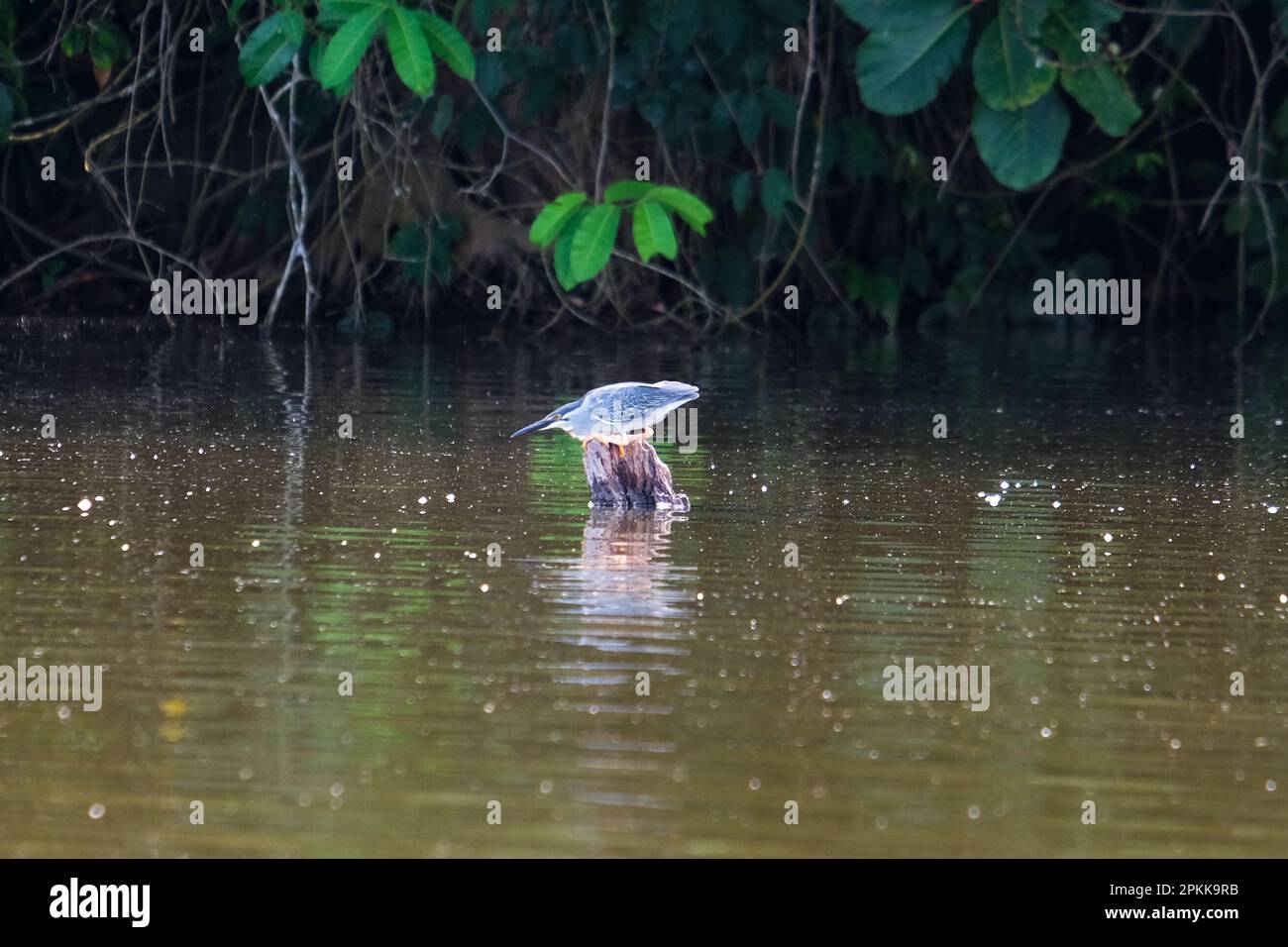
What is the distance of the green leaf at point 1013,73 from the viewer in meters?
9.02

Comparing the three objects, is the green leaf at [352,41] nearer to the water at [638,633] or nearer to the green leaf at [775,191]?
the water at [638,633]

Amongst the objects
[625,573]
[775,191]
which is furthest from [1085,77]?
[775,191]

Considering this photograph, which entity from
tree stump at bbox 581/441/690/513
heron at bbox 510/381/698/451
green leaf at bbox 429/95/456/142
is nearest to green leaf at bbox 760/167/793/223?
green leaf at bbox 429/95/456/142

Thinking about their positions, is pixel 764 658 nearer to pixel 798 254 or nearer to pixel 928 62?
pixel 928 62

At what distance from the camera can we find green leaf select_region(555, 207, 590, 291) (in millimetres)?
9992

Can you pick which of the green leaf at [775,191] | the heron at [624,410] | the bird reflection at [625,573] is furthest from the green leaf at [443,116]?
the bird reflection at [625,573]

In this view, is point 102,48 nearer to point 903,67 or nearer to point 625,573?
point 903,67

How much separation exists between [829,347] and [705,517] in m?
7.20

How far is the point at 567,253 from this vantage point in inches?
397

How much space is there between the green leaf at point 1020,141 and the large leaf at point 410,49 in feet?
8.04

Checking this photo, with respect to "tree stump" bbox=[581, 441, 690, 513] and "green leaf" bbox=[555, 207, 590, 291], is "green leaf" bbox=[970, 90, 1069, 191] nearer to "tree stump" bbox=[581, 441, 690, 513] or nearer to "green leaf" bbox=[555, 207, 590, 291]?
"green leaf" bbox=[555, 207, 590, 291]

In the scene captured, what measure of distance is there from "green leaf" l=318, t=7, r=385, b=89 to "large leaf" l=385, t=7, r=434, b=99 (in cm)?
8

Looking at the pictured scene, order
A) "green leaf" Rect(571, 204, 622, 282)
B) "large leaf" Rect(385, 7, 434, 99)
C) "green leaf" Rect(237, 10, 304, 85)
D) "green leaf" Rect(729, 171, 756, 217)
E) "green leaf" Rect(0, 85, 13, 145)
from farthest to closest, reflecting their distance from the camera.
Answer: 1. "green leaf" Rect(729, 171, 756, 217)
2. "green leaf" Rect(0, 85, 13, 145)
3. "green leaf" Rect(237, 10, 304, 85)
4. "green leaf" Rect(571, 204, 622, 282)
5. "large leaf" Rect(385, 7, 434, 99)

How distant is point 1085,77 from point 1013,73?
49cm
